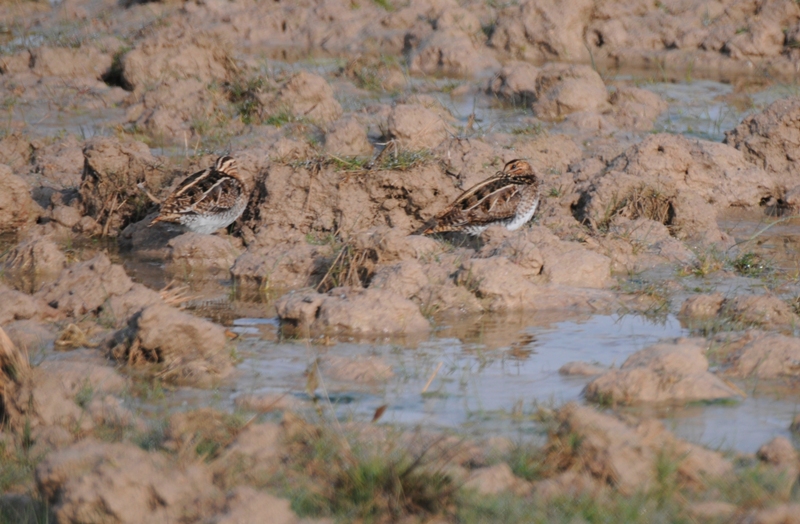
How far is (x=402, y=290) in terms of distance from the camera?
7625mm

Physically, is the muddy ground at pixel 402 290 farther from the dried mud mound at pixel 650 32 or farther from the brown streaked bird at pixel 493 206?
the brown streaked bird at pixel 493 206

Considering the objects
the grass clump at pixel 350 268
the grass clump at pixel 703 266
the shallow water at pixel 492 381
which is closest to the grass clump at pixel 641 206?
the grass clump at pixel 703 266

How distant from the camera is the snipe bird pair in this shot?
9180 mm

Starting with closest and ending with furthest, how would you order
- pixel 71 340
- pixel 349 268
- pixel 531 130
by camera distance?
1. pixel 71 340
2. pixel 349 268
3. pixel 531 130

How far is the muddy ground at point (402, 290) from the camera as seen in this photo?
14.6ft

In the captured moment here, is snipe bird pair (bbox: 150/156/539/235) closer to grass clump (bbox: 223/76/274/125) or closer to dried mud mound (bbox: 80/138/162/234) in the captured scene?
dried mud mound (bbox: 80/138/162/234)

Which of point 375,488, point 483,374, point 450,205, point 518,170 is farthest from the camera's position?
point 518,170

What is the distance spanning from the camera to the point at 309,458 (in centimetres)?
475

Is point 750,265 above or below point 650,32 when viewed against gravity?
below

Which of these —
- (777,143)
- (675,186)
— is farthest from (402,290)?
(777,143)

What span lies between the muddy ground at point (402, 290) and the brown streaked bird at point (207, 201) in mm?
202

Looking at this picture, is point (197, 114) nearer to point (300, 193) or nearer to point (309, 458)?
point (300, 193)

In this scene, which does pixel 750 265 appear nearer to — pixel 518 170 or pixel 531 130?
pixel 518 170

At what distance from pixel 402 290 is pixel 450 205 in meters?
1.83
